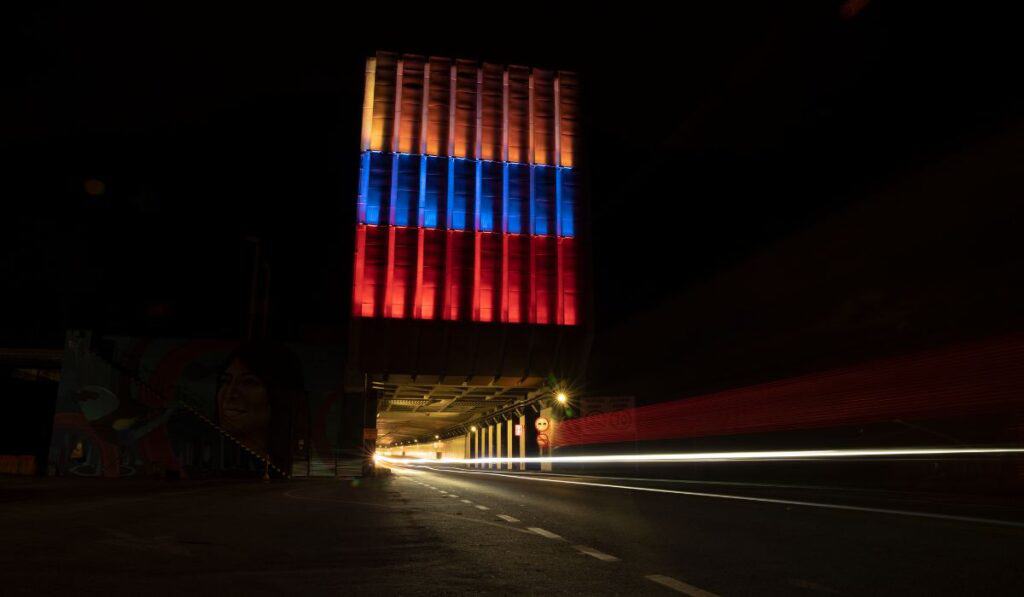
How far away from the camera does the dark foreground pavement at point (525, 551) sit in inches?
211

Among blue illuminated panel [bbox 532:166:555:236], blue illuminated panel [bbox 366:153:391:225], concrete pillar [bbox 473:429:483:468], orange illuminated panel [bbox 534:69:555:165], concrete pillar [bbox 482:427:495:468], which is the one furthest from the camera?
concrete pillar [bbox 473:429:483:468]

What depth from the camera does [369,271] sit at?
153 feet

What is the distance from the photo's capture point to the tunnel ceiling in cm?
5409

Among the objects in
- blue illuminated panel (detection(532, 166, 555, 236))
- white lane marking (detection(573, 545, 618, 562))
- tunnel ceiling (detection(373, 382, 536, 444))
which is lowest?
white lane marking (detection(573, 545, 618, 562))

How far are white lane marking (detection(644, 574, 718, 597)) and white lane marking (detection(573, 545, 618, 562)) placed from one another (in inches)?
36.5

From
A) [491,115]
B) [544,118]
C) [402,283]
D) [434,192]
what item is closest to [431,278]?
[402,283]

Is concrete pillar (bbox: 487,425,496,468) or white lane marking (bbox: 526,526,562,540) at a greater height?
concrete pillar (bbox: 487,425,496,468)

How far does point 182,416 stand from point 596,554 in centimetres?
3796

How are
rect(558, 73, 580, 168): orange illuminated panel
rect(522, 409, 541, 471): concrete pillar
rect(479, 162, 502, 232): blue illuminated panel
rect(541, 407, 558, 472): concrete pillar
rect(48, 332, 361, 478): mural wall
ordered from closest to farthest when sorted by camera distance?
rect(48, 332, 361, 478): mural wall < rect(479, 162, 502, 232): blue illuminated panel < rect(541, 407, 558, 472): concrete pillar < rect(558, 73, 580, 168): orange illuminated panel < rect(522, 409, 541, 471): concrete pillar

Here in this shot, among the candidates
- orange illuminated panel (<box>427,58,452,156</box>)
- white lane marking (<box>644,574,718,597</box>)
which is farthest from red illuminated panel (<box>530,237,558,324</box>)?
white lane marking (<box>644,574,718,597</box>)

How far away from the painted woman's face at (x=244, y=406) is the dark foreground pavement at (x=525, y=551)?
25764 mm

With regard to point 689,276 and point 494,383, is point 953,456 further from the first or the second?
point 494,383

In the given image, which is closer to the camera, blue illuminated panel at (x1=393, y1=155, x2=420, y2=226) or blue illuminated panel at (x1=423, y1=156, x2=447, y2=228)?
blue illuminated panel at (x1=393, y1=155, x2=420, y2=226)

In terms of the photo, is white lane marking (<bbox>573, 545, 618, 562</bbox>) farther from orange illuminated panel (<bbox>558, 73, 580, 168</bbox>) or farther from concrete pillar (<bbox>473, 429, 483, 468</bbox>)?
concrete pillar (<bbox>473, 429, 483, 468</bbox>)
